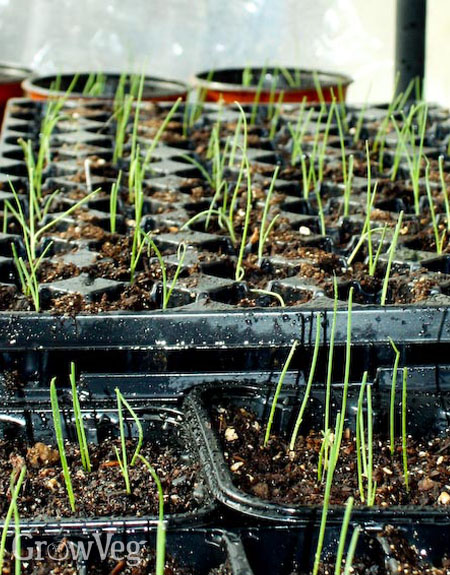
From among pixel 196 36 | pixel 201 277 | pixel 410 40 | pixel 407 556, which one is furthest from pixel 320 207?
pixel 196 36

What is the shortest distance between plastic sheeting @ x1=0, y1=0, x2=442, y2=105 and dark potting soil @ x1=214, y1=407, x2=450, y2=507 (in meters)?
3.12

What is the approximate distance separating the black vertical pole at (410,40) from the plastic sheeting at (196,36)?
4.46 ft

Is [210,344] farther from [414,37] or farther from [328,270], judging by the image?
[414,37]

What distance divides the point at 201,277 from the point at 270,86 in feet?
5.09

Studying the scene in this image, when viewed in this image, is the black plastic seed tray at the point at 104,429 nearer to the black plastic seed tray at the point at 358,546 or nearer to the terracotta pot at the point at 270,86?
the black plastic seed tray at the point at 358,546

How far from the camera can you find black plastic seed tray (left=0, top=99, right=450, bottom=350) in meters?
1.20

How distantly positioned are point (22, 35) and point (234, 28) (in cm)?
114

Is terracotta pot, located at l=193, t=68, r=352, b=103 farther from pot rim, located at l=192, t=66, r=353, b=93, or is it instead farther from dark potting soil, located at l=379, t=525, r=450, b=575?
dark potting soil, located at l=379, t=525, r=450, b=575

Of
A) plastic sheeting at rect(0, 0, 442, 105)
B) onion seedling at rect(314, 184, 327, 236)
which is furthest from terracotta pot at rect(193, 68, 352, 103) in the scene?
plastic sheeting at rect(0, 0, 442, 105)

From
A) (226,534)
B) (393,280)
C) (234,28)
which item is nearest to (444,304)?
(393,280)

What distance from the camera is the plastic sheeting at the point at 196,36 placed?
4.05 m

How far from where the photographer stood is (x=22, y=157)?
2031 mm

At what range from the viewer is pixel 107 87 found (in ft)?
9.76

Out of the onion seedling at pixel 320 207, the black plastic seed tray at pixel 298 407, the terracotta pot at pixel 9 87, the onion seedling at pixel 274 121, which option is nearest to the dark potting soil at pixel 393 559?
the black plastic seed tray at pixel 298 407
